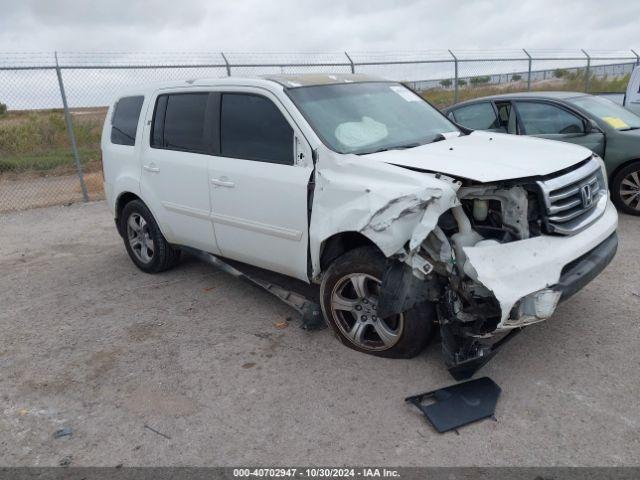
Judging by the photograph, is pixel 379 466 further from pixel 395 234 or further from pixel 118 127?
pixel 118 127

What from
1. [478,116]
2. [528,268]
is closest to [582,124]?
[478,116]

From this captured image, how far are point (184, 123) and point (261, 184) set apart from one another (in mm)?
1208

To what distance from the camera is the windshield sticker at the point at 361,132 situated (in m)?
3.79

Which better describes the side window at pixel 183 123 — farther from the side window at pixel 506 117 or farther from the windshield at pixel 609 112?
the windshield at pixel 609 112

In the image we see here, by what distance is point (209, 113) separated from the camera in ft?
14.6

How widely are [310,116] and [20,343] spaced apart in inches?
114

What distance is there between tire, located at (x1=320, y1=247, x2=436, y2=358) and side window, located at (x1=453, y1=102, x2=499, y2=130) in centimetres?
461

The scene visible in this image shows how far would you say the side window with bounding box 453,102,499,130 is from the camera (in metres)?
7.35

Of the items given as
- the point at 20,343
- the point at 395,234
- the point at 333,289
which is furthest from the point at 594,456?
the point at 20,343

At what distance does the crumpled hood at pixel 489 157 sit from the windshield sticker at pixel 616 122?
3.27 m

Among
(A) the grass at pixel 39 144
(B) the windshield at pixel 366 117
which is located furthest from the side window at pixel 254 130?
(A) the grass at pixel 39 144

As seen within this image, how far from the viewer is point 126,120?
541 centimetres

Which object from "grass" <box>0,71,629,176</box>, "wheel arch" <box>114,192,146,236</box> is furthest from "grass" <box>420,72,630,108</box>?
"wheel arch" <box>114,192,146,236</box>

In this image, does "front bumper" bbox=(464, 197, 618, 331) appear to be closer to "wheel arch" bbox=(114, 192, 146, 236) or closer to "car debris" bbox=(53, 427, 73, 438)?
"car debris" bbox=(53, 427, 73, 438)
